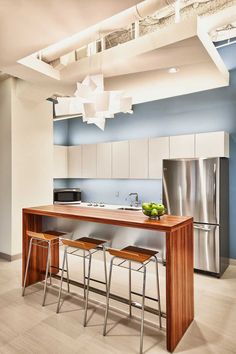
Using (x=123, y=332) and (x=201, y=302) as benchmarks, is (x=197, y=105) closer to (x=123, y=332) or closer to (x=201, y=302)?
(x=201, y=302)

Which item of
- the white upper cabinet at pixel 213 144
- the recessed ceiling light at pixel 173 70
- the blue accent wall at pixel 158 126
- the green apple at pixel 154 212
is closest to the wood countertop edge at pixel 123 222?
the green apple at pixel 154 212

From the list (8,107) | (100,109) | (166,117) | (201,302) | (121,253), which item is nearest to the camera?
(121,253)

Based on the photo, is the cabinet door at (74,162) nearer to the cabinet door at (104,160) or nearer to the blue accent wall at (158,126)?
the blue accent wall at (158,126)

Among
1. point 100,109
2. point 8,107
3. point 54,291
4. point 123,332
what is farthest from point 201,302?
point 8,107

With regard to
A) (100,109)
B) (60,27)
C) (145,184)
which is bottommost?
(145,184)

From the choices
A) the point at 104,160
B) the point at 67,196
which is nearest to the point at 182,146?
the point at 104,160

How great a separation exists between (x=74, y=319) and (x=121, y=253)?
956 millimetres

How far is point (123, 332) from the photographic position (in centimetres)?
239

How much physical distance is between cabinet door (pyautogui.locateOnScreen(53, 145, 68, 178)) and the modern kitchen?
0.45ft

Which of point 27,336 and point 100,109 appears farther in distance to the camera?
point 100,109

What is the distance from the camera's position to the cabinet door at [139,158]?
482cm

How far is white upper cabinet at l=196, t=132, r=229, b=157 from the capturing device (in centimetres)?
386

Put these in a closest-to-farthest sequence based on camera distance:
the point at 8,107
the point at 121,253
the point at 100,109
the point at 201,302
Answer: the point at 121,253 < the point at 100,109 < the point at 201,302 < the point at 8,107

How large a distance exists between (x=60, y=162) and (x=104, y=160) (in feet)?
3.98
